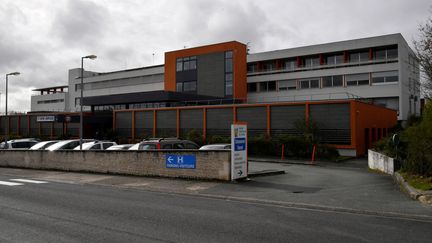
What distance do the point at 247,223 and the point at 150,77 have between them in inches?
2657

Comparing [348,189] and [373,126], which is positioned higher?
[373,126]

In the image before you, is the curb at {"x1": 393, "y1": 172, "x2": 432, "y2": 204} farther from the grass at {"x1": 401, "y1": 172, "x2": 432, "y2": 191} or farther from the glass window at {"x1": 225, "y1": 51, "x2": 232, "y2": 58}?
the glass window at {"x1": 225, "y1": 51, "x2": 232, "y2": 58}

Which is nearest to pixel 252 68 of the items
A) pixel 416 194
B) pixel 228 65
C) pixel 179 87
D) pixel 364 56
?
pixel 228 65

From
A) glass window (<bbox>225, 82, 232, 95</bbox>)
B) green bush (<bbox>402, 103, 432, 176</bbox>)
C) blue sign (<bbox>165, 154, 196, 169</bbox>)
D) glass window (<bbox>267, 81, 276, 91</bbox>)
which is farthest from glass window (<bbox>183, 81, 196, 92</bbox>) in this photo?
green bush (<bbox>402, 103, 432, 176</bbox>)

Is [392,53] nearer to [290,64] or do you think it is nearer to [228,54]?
[290,64]

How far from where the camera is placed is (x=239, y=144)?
51.3 ft

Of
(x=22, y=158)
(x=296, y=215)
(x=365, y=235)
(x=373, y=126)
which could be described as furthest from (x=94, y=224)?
(x=373, y=126)

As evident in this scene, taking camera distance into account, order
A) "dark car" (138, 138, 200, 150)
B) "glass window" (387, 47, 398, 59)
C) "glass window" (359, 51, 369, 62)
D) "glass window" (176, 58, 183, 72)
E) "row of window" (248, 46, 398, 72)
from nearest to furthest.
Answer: "dark car" (138, 138, 200, 150)
"glass window" (387, 47, 398, 59)
"row of window" (248, 46, 398, 72)
"glass window" (359, 51, 369, 62)
"glass window" (176, 58, 183, 72)

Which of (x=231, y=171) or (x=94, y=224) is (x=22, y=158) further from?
(x=94, y=224)

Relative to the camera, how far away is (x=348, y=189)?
1327cm

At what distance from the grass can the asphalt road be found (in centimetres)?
329

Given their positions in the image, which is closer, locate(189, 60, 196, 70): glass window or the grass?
the grass

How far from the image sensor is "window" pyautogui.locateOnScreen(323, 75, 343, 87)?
180 ft

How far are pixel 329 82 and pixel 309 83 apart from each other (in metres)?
3.03
